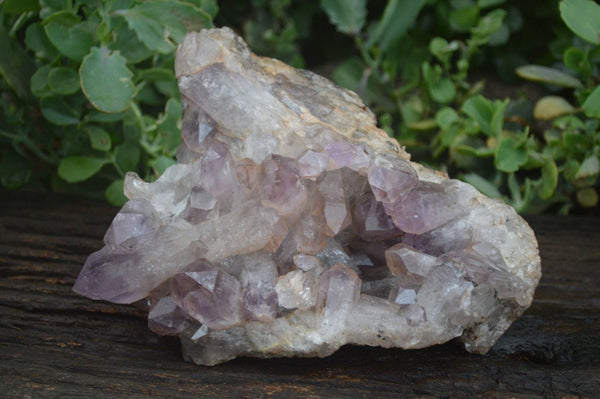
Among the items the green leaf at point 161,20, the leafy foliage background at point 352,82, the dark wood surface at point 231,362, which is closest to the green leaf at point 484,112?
the leafy foliage background at point 352,82

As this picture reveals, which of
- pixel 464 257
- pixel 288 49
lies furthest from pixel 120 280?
pixel 288 49

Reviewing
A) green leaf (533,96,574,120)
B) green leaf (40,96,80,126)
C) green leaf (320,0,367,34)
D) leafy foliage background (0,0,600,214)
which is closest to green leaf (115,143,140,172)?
leafy foliage background (0,0,600,214)

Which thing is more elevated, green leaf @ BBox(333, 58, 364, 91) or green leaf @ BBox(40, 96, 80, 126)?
green leaf @ BBox(40, 96, 80, 126)

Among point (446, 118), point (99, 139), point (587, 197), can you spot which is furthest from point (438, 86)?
point (99, 139)

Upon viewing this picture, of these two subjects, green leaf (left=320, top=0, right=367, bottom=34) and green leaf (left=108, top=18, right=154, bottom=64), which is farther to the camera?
green leaf (left=320, top=0, right=367, bottom=34)

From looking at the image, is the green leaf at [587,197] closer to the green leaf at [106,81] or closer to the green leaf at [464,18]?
the green leaf at [464,18]

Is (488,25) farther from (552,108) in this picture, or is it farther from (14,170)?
(14,170)

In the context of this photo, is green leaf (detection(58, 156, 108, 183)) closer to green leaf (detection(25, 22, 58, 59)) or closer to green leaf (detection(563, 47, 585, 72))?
green leaf (detection(25, 22, 58, 59))

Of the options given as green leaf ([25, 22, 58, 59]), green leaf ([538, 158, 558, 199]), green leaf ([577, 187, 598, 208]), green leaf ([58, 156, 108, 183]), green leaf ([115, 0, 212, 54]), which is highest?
green leaf ([115, 0, 212, 54])

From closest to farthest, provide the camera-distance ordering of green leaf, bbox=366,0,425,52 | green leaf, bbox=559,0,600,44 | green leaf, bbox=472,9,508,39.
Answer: green leaf, bbox=559,0,600,44 → green leaf, bbox=472,9,508,39 → green leaf, bbox=366,0,425,52
